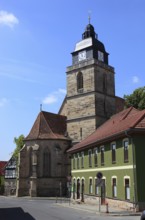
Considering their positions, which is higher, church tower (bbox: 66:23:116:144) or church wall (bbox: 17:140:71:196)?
church tower (bbox: 66:23:116:144)

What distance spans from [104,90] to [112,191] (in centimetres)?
3103

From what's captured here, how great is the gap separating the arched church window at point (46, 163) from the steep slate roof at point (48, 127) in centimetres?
252

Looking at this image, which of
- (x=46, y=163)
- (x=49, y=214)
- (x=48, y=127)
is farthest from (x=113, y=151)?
(x=48, y=127)

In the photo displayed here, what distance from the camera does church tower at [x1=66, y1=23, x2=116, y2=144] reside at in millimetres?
56531

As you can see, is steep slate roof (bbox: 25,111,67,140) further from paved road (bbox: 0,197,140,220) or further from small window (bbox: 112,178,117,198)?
small window (bbox: 112,178,117,198)

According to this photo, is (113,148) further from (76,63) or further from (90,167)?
(76,63)

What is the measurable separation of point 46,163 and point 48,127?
6.03 meters

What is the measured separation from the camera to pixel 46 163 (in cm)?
5722

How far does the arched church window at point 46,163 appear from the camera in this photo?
56.8 meters

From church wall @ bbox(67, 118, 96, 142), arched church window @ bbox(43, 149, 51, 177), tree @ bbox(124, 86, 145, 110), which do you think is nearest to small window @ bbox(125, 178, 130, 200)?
tree @ bbox(124, 86, 145, 110)

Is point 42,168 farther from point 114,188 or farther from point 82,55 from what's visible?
point 114,188

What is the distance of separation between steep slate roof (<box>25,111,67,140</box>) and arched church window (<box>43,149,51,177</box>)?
2.52m

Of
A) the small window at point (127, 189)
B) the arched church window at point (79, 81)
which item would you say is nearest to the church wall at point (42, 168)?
the arched church window at point (79, 81)

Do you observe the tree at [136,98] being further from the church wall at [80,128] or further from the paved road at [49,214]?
the paved road at [49,214]
